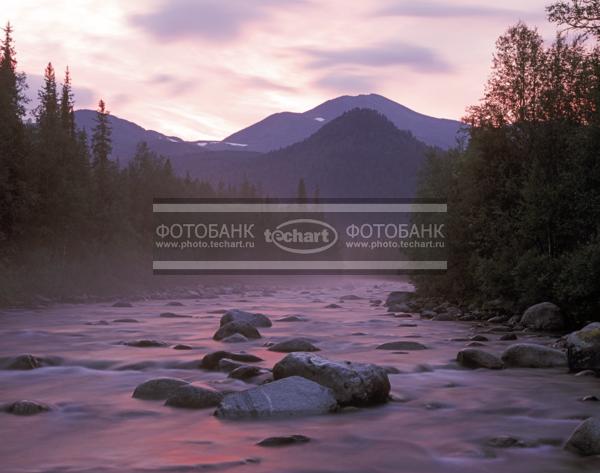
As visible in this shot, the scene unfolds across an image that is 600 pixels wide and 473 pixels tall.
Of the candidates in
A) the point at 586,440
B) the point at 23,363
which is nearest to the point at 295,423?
the point at 586,440

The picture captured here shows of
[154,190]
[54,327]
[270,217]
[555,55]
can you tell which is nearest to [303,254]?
[270,217]

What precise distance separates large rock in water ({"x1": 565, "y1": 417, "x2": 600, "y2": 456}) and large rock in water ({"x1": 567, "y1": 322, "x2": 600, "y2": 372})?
578 cm

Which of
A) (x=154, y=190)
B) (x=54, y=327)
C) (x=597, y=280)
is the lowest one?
(x=54, y=327)

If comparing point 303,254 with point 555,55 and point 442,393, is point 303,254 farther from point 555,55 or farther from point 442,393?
point 442,393

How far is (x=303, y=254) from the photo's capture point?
127625 millimetres

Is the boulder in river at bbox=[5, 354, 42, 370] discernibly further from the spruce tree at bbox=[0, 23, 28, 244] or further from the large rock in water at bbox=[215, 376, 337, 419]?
the spruce tree at bbox=[0, 23, 28, 244]

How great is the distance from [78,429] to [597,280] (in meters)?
18.4

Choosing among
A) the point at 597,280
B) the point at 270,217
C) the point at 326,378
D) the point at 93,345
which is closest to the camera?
the point at 326,378

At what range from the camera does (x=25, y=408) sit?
9.91 meters

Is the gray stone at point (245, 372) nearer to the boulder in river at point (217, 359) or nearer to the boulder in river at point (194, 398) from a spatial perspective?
the boulder in river at point (217, 359)

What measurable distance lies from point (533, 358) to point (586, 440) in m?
6.93

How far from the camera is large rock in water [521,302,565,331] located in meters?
23.6

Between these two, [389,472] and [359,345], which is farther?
[359,345]

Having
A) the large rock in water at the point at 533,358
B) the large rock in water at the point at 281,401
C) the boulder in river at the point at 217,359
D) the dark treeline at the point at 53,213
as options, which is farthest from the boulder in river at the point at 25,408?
the dark treeline at the point at 53,213
